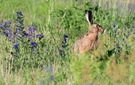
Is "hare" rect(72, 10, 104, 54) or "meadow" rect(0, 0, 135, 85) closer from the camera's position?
"meadow" rect(0, 0, 135, 85)

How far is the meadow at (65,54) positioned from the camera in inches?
196

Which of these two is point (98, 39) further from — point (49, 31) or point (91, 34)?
point (49, 31)

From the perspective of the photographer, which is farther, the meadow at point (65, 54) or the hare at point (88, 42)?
the hare at point (88, 42)

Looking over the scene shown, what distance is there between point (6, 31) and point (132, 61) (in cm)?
231

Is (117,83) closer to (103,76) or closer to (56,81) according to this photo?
(103,76)

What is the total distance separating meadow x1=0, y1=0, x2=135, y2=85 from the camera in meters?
4.97

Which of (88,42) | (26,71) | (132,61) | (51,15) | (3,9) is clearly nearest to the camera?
(132,61)

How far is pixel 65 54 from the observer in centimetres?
649

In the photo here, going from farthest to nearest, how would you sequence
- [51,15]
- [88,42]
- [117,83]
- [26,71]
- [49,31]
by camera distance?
[51,15], [49,31], [88,42], [26,71], [117,83]

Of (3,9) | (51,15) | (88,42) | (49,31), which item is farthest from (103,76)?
(3,9)

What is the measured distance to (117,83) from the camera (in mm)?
4816

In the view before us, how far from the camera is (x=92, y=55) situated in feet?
17.9

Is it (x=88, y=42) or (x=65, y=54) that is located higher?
(x=88, y=42)

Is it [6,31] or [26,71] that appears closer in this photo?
[26,71]
